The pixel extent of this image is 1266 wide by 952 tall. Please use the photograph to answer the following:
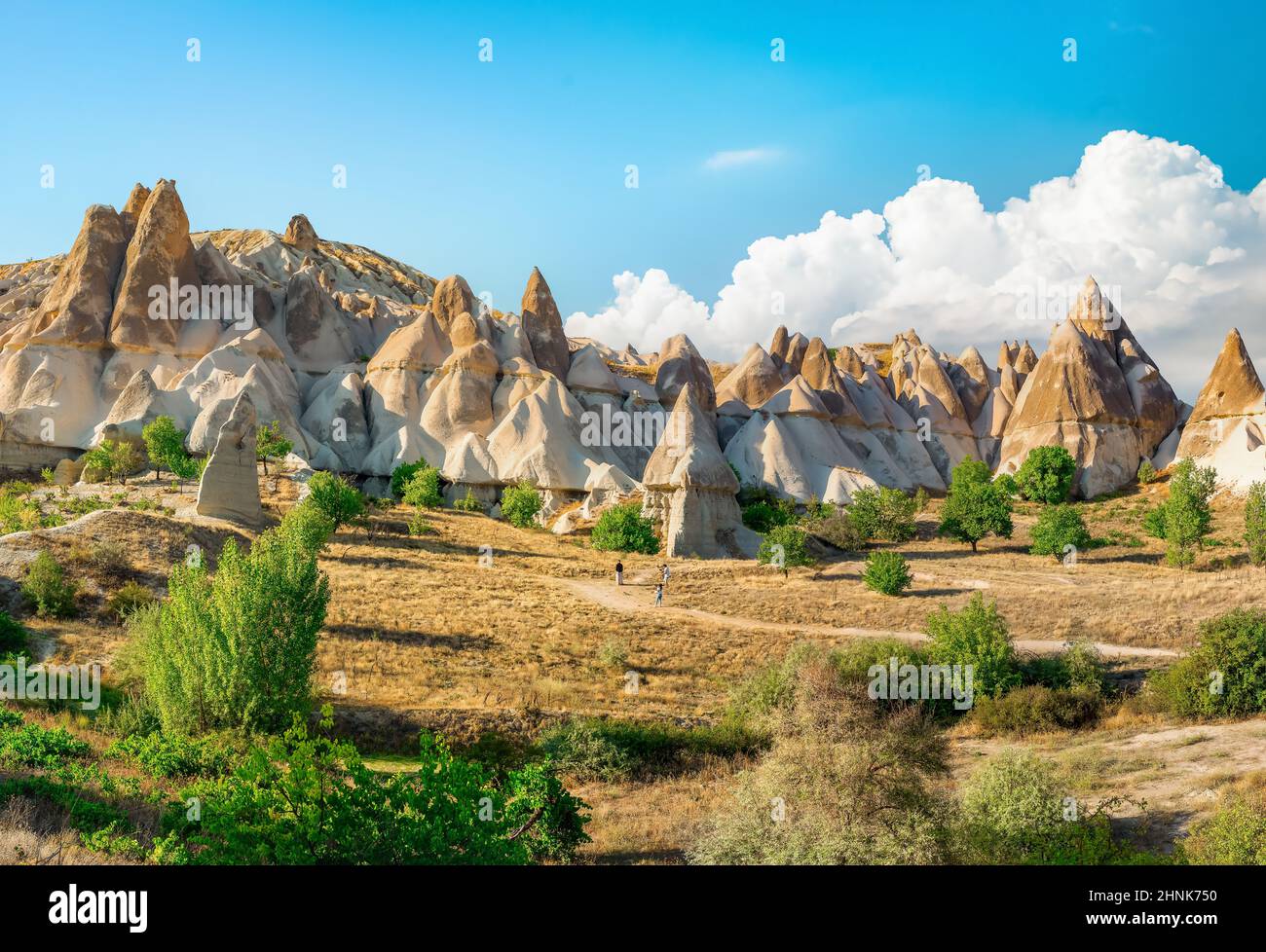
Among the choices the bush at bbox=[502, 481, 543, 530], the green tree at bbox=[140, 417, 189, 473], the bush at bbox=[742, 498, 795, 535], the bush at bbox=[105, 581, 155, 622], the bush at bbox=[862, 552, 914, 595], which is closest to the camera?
the bush at bbox=[105, 581, 155, 622]

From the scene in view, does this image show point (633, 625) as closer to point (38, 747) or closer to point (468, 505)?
point (38, 747)

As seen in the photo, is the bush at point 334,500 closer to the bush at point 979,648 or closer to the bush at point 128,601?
the bush at point 128,601

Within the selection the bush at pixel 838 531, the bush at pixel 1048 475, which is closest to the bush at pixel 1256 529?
the bush at pixel 838 531

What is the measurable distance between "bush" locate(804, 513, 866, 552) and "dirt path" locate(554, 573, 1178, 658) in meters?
9.36

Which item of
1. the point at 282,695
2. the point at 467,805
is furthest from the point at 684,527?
the point at 467,805

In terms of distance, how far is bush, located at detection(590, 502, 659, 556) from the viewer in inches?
1460

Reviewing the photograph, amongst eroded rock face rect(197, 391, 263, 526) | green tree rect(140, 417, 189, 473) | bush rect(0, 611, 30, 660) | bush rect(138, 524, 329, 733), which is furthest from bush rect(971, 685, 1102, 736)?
green tree rect(140, 417, 189, 473)

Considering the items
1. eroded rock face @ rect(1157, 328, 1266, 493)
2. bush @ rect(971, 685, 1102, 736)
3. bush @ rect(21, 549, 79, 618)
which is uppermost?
eroded rock face @ rect(1157, 328, 1266, 493)

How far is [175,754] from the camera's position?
519 inches

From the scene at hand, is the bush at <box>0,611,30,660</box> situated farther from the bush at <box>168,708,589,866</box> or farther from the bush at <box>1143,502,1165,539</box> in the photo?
the bush at <box>1143,502,1165,539</box>

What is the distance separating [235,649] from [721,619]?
14.6 metres
